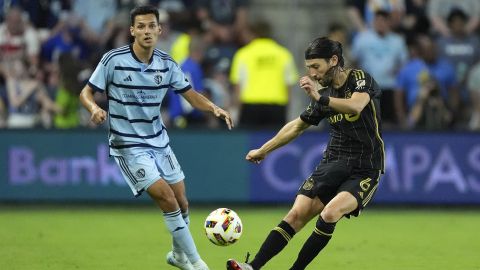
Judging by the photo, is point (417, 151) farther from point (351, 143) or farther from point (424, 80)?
point (351, 143)

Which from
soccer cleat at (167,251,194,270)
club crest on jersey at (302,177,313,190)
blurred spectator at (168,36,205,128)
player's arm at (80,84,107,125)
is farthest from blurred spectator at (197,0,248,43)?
club crest on jersey at (302,177,313,190)

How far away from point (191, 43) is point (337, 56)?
7.55 m

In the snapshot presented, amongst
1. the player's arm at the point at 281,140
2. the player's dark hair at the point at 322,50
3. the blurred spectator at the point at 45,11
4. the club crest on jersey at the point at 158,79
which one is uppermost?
the player's dark hair at the point at 322,50

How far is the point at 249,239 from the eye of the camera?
12.1 metres

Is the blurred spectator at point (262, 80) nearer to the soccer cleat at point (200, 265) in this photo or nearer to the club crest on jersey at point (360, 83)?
the soccer cleat at point (200, 265)

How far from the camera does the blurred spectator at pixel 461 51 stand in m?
16.9

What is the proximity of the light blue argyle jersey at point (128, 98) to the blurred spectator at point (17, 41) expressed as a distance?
7469mm

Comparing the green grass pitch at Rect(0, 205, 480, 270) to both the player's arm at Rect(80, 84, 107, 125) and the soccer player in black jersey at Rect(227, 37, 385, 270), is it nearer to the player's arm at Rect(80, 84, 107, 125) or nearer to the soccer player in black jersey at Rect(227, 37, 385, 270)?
the soccer player in black jersey at Rect(227, 37, 385, 270)

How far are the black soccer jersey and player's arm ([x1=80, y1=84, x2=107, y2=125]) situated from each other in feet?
5.66

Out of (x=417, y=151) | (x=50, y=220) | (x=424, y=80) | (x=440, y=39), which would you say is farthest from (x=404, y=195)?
(x=50, y=220)

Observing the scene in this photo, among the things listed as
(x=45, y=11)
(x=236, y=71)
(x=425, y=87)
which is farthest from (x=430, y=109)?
(x=45, y=11)

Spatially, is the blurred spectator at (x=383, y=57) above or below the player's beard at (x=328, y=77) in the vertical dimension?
below

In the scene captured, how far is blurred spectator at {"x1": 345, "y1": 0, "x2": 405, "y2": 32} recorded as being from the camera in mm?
17484

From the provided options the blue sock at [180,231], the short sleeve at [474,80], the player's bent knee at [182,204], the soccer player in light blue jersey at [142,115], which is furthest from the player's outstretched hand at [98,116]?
the short sleeve at [474,80]
